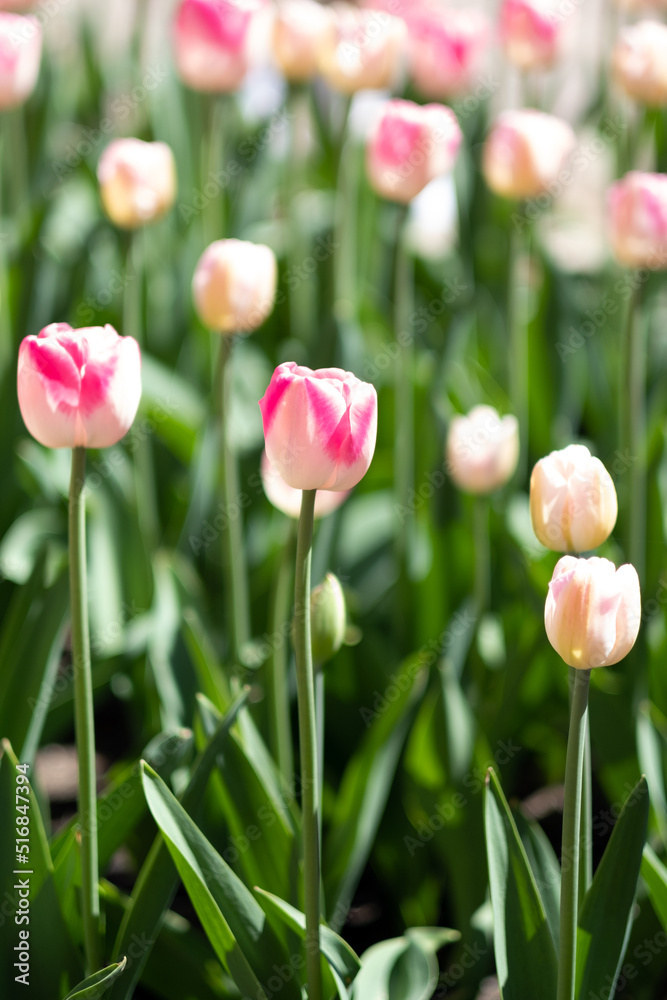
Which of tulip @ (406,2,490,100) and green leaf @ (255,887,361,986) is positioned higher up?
tulip @ (406,2,490,100)

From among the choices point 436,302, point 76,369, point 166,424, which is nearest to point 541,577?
point 166,424

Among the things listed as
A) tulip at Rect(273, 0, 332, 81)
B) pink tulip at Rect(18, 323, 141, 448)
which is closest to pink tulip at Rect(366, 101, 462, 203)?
tulip at Rect(273, 0, 332, 81)

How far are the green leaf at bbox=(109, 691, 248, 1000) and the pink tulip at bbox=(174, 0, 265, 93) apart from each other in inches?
45.0

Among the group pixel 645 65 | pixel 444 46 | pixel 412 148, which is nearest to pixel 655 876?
pixel 412 148

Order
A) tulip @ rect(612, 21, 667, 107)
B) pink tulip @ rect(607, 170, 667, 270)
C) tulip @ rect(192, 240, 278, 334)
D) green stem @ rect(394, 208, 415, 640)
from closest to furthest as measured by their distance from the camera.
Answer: tulip @ rect(192, 240, 278, 334) → pink tulip @ rect(607, 170, 667, 270) → green stem @ rect(394, 208, 415, 640) → tulip @ rect(612, 21, 667, 107)

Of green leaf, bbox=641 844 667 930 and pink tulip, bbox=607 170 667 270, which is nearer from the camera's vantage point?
green leaf, bbox=641 844 667 930

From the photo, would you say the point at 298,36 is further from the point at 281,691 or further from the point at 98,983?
the point at 98,983

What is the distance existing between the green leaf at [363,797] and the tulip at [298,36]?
1144mm

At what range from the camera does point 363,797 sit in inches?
44.9

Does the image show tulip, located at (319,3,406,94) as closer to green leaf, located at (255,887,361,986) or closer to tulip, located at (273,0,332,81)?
tulip, located at (273,0,332,81)

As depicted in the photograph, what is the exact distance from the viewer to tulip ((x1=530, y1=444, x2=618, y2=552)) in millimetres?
819

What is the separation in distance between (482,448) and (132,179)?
552mm

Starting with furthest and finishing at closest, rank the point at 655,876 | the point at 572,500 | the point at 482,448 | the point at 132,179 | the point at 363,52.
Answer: the point at 363,52 → the point at 132,179 → the point at 482,448 → the point at 655,876 → the point at 572,500

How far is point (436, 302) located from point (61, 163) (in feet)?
2.80
